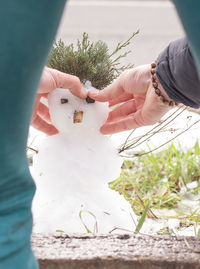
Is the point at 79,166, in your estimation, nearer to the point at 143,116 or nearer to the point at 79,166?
the point at 79,166

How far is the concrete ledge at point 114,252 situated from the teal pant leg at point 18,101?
0.08m

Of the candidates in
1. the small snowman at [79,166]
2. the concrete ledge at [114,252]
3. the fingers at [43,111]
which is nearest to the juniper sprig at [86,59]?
the small snowman at [79,166]

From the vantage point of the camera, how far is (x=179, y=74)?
758 mm

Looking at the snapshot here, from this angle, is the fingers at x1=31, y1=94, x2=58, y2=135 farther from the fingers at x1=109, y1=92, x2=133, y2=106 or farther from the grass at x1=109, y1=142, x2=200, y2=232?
the grass at x1=109, y1=142, x2=200, y2=232

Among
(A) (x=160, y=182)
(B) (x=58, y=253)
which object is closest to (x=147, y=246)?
(B) (x=58, y=253)

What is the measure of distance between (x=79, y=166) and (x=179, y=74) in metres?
0.28

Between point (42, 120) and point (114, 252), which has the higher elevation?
point (42, 120)

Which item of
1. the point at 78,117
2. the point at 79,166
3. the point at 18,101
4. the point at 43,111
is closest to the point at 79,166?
the point at 79,166

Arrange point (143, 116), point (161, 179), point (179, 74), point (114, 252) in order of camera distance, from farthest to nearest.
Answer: point (161, 179)
point (143, 116)
point (179, 74)
point (114, 252)

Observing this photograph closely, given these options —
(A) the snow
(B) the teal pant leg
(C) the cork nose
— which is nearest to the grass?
(A) the snow

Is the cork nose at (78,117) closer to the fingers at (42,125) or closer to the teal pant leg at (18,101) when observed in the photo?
the fingers at (42,125)

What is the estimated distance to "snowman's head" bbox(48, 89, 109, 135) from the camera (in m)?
0.84

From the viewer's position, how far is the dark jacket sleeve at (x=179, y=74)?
0.75 m

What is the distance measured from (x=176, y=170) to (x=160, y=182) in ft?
0.28
